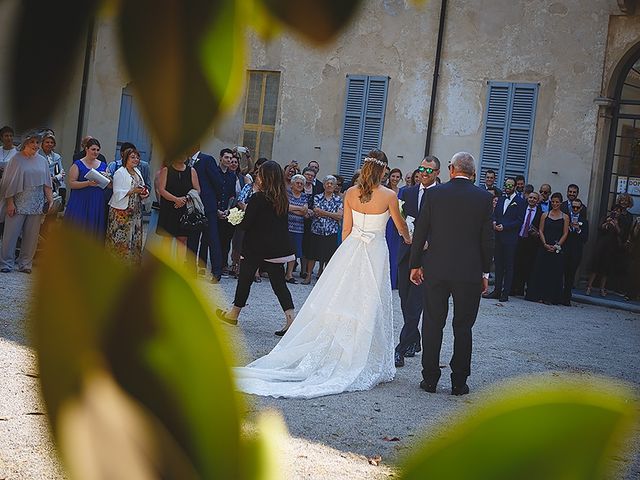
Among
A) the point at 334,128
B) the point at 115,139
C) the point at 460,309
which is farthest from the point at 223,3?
the point at 334,128

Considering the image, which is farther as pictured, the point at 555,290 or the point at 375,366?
the point at 555,290

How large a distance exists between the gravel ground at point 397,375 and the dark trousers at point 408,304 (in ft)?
0.58

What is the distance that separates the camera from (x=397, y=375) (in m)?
6.82

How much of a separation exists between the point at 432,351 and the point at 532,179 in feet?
25.7

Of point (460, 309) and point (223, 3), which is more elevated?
point (223, 3)

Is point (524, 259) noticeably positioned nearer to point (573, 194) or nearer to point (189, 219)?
point (573, 194)

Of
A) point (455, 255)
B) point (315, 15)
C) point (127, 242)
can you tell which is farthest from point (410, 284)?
point (315, 15)

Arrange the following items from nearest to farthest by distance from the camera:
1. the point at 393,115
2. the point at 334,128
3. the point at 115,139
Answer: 1. the point at 115,139
2. the point at 334,128
3. the point at 393,115

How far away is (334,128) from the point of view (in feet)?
44.1

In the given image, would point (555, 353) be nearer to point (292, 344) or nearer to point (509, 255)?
point (292, 344)

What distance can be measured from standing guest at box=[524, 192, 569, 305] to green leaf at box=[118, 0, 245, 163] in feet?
38.1

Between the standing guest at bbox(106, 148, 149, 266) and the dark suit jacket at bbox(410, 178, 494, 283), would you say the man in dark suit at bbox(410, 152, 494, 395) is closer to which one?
the dark suit jacket at bbox(410, 178, 494, 283)

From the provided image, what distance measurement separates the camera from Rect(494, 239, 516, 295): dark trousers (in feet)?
38.3

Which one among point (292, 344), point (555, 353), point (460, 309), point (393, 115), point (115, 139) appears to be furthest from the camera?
point (393, 115)
